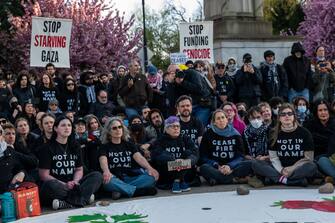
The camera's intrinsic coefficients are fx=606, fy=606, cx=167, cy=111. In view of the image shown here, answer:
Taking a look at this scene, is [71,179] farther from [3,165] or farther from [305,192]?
[305,192]

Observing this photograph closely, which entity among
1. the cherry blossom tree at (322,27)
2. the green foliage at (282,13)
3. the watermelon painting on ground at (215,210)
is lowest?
the watermelon painting on ground at (215,210)

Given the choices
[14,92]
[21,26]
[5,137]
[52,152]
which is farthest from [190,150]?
[21,26]

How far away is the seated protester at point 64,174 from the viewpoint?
7312 millimetres

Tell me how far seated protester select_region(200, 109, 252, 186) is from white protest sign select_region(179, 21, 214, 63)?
4962 millimetres

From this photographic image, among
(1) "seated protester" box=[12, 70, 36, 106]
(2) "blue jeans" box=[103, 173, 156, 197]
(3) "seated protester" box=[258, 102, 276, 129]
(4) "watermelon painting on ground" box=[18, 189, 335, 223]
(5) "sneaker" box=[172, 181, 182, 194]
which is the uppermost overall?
(1) "seated protester" box=[12, 70, 36, 106]

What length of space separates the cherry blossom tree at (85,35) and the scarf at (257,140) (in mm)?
16323

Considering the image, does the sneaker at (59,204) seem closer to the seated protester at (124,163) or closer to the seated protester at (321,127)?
the seated protester at (124,163)

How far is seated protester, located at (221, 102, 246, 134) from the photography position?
9.30 meters

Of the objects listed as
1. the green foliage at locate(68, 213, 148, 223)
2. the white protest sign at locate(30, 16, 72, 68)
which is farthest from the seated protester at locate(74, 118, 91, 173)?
the white protest sign at locate(30, 16, 72, 68)

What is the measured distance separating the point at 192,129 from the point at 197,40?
500 cm

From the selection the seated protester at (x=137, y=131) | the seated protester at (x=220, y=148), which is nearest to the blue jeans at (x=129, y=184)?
the seated protester at (x=220, y=148)

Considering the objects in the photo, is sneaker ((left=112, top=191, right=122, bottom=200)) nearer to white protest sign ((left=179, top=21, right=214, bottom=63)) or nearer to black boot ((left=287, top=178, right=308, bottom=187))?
black boot ((left=287, top=178, right=308, bottom=187))

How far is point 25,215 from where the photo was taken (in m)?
6.72

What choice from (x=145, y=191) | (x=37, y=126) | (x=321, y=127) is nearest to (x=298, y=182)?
(x=321, y=127)
